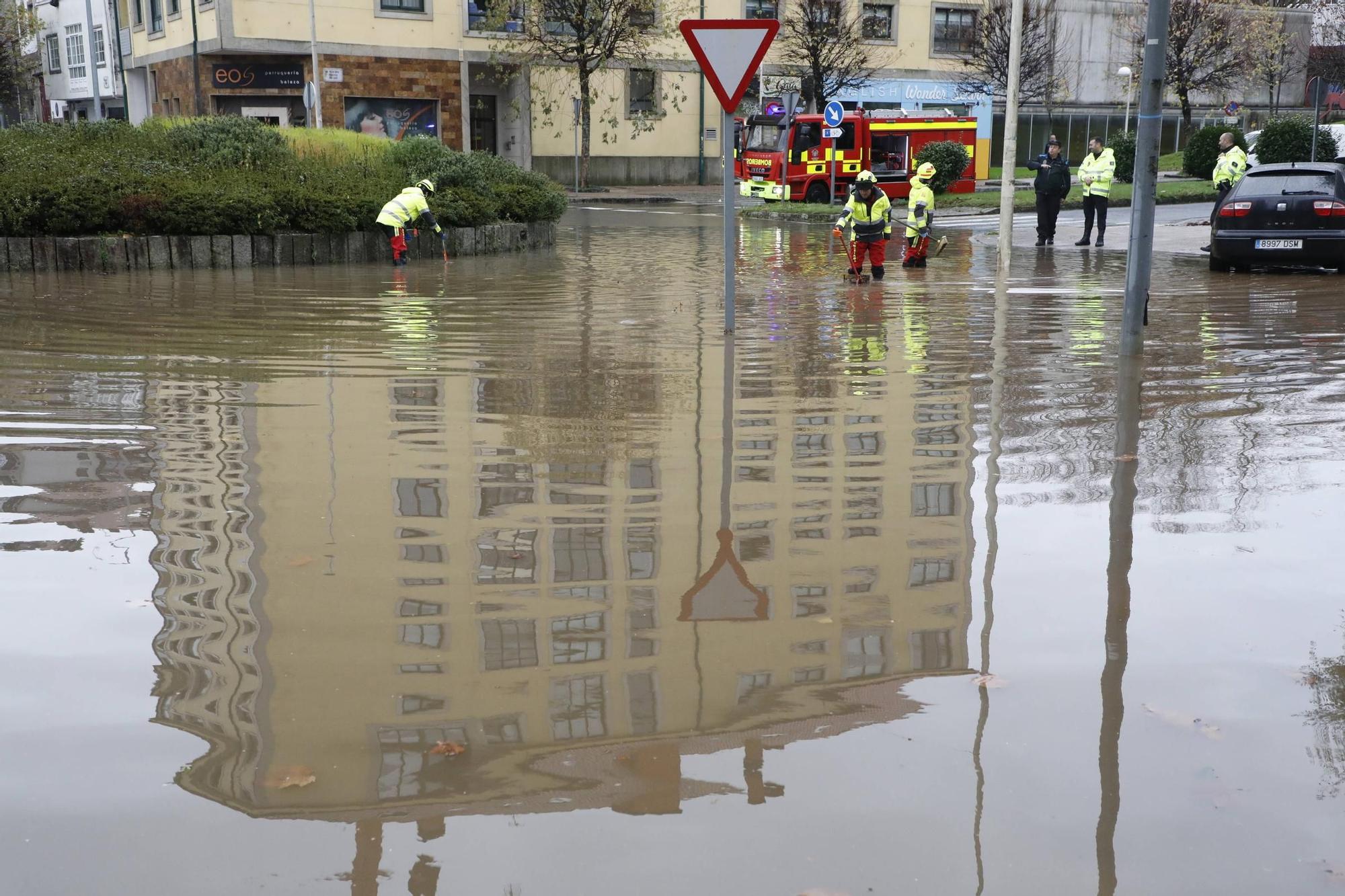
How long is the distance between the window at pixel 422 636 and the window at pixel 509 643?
14 cm

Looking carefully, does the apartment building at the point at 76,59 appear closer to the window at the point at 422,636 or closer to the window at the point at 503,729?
the window at the point at 422,636

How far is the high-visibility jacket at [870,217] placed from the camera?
1653 cm

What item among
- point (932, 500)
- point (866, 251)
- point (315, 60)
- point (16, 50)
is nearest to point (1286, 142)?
point (866, 251)

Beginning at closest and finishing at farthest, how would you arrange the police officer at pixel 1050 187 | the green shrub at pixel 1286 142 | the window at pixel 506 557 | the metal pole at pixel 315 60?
1. the window at pixel 506 557
2. the police officer at pixel 1050 187
3. the green shrub at pixel 1286 142
4. the metal pole at pixel 315 60

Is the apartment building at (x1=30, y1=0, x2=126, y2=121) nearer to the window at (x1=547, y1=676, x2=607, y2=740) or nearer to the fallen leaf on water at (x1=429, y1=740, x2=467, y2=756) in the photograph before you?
the window at (x1=547, y1=676, x2=607, y2=740)

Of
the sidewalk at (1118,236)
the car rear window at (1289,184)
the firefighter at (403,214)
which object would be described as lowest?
the sidewalk at (1118,236)

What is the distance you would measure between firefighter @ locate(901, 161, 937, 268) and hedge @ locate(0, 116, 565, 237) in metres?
5.96

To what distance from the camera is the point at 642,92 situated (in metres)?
50.4

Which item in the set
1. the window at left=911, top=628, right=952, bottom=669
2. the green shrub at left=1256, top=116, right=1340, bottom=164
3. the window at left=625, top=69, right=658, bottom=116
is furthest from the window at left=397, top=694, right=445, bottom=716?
the window at left=625, top=69, right=658, bottom=116

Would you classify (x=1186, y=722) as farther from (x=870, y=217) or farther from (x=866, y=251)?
(x=866, y=251)

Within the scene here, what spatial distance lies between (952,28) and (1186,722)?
5475 centimetres

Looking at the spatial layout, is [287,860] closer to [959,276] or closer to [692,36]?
[692,36]

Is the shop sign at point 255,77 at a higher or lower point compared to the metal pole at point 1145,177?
higher

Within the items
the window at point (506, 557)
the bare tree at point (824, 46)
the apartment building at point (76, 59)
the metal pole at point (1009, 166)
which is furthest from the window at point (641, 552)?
the apartment building at point (76, 59)
